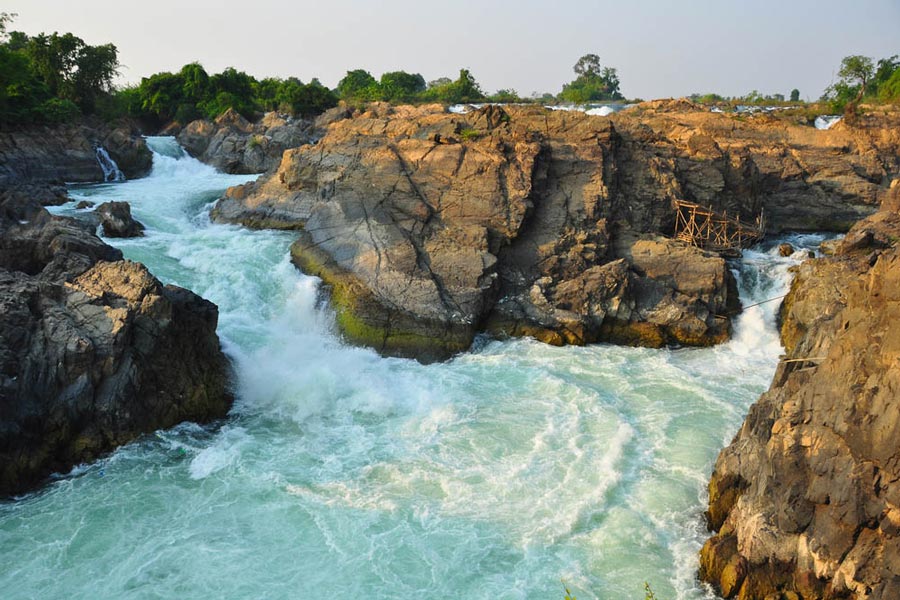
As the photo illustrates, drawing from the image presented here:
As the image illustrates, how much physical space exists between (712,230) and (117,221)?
67.3ft

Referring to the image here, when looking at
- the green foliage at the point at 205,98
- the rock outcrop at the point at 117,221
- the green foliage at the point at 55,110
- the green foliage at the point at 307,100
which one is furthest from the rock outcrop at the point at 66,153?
the green foliage at the point at 307,100

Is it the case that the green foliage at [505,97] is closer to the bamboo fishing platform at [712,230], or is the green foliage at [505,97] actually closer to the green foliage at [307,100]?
the green foliage at [307,100]

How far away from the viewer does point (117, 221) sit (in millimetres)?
22422

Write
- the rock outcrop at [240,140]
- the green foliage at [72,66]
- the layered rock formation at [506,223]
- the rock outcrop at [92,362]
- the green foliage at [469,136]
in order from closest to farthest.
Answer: the rock outcrop at [92,362] → the layered rock formation at [506,223] → the green foliage at [469,136] → the rock outcrop at [240,140] → the green foliage at [72,66]

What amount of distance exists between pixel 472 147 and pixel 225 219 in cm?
1003

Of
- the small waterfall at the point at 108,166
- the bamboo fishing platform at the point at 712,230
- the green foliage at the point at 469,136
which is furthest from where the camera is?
the small waterfall at the point at 108,166

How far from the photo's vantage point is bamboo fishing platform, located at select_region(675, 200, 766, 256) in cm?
2273

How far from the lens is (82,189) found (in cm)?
3031

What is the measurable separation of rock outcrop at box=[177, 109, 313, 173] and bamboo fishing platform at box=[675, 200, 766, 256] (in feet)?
71.9

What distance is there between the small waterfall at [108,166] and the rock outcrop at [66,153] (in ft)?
0.79

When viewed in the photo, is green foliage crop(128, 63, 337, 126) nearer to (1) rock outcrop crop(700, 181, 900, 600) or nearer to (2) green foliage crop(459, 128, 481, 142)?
(2) green foliage crop(459, 128, 481, 142)

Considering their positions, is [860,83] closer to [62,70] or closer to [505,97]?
[505,97]

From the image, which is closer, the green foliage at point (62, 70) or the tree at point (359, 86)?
the green foliage at point (62, 70)

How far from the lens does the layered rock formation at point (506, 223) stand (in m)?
18.8
